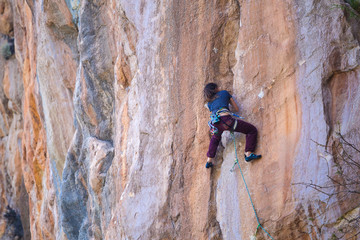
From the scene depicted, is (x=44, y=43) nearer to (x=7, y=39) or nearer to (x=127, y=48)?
(x=127, y=48)

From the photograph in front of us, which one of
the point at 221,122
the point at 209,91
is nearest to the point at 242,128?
the point at 221,122

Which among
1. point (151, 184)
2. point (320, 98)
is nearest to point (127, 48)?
point (151, 184)

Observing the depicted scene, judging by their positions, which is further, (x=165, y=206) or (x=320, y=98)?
(x=165, y=206)

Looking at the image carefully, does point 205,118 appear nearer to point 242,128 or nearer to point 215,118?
point 215,118

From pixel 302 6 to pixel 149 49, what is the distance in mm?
2681

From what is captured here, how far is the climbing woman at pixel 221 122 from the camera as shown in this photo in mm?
5902

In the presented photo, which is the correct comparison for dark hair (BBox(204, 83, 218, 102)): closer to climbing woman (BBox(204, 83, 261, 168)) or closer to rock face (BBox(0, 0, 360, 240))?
climbing woman (BBox(204, 83, 261, 168))

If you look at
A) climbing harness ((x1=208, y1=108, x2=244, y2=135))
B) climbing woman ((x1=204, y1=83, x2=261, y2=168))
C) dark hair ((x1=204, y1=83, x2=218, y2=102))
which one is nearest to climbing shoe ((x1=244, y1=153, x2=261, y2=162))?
climbing woman ((x1=204, y1=83, x2=261, y2=168))

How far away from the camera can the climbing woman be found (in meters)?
5.90

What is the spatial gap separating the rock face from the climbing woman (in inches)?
5.4

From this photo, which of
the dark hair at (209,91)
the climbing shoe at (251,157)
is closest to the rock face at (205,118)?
the climbing shoe at (251,157)

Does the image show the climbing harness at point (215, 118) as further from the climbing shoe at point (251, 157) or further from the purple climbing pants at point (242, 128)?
the climbing shoe at point (251, 157)

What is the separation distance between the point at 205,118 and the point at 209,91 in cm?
47

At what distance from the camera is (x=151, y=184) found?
7172 mm
